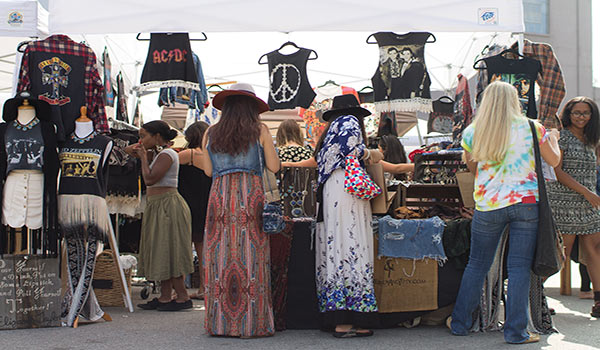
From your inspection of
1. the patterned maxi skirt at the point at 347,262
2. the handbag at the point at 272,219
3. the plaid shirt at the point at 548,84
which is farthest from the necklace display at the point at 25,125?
the plaid shirt at the point at 548,84

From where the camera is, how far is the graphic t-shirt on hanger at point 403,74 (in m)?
6.08

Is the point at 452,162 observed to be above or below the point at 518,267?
above

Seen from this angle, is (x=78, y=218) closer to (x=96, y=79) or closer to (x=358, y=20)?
(x=96, y=79)

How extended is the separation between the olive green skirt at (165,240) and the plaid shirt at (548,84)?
11.1 ft

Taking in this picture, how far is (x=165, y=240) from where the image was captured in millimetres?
5945

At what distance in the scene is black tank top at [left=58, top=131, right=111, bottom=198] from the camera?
505 centimetres

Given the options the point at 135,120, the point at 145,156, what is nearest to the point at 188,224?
the point at 145,156

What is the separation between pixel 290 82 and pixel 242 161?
2.03 meters

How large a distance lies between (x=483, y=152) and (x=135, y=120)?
218 inches

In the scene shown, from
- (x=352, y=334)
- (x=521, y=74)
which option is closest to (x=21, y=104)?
(x=352, y=334)

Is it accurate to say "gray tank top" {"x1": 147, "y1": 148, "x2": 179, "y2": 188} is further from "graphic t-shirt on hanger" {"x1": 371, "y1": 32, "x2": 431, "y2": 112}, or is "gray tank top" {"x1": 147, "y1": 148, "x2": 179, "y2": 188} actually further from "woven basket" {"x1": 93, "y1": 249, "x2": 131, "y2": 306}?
"graphic t-shirt on hanger" {"x1": 371, "y1": 32, "x2": 431, "y2": 112}

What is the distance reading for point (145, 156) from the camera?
224 inches

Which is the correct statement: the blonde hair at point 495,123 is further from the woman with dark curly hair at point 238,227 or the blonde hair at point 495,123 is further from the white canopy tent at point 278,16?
the woman with dark curly hair at point 238,227

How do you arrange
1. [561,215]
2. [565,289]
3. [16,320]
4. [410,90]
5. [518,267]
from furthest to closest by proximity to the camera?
[565,289]
[410,90]
[561,215]
[16,320]
[518,267]
